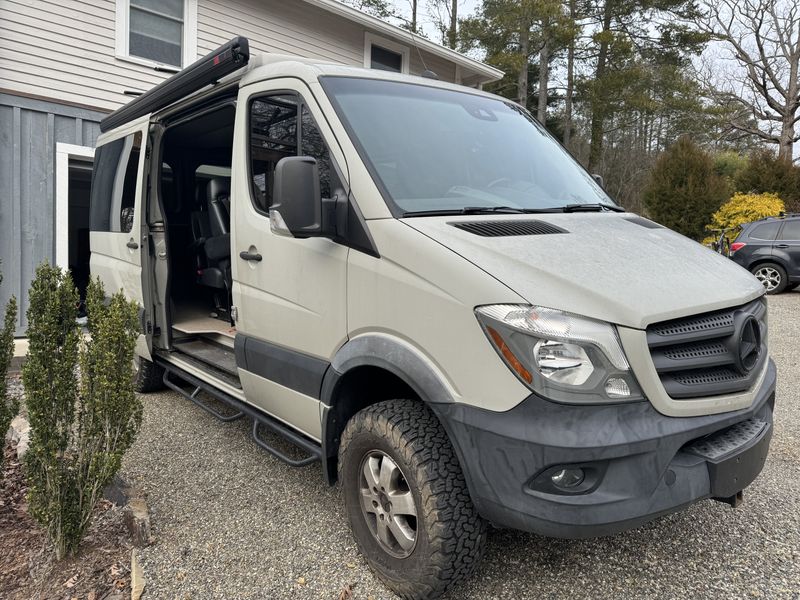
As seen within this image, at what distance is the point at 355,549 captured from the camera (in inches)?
105

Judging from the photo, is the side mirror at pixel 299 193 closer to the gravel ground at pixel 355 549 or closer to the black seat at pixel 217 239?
the gravel ground at pixel 355 549

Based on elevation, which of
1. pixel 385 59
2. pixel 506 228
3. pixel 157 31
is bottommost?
pixel 506 228

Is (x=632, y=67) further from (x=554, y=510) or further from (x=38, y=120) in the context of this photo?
(x=554, y=510)

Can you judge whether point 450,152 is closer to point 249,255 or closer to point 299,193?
point 299,193

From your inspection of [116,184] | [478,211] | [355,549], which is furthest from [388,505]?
[116,184]

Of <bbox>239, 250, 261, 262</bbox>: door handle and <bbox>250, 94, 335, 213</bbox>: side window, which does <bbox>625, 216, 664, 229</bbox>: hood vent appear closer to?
<bbox>250, 94, 335, 213</bbox>: side window

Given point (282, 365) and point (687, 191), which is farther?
point (687, 191)

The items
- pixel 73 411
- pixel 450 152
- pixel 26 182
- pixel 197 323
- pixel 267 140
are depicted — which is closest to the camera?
pixel 73 411

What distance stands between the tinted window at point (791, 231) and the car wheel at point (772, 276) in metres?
0.57

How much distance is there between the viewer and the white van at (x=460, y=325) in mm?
1865

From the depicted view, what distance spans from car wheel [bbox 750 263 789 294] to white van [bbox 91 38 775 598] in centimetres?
1012

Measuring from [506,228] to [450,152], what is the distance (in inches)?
27.3

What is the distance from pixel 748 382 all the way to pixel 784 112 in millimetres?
26271

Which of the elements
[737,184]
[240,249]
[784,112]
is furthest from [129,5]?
→ [784,112]
